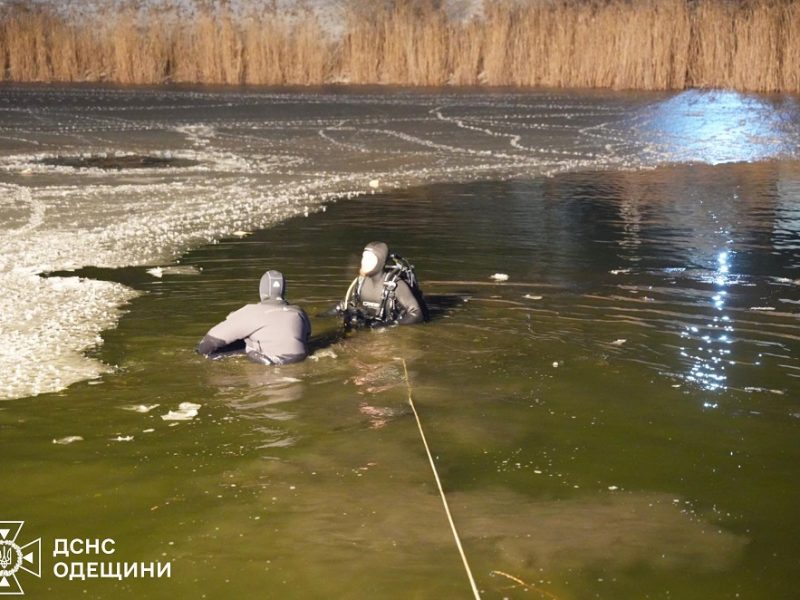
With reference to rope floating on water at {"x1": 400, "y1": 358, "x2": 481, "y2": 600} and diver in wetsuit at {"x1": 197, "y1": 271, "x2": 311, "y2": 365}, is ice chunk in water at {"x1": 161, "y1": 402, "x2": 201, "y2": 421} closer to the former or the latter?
diver in wetsuit at {"x1": 197, "y1": 271, "x2": 311, "y2": 365}

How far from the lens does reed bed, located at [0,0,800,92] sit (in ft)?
93.0

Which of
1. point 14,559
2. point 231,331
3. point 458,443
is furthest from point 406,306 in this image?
point 14,559

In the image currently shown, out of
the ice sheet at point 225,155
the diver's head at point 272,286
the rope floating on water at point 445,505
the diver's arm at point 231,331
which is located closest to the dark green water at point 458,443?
the rope floating on water at point 445,505

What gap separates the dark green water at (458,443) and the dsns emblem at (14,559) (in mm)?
71

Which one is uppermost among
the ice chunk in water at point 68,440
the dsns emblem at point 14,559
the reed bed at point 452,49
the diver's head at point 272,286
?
the reed bed at point 452,49

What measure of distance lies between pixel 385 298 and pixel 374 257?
1.16 ft

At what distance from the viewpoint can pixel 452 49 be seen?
102ft

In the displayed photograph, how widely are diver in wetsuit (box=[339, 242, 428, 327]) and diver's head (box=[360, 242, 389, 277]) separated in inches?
0.4

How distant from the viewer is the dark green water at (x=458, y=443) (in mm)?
5121

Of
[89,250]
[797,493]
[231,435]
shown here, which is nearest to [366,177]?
[89,250]

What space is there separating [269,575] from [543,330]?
169 inches

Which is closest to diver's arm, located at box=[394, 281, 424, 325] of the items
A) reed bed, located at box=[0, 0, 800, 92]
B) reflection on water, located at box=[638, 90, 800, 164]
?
reflection on water, located at box=[638, 90, 800, 164]

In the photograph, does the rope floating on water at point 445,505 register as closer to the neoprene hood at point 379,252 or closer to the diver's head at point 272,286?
the diver's head at point 272,286

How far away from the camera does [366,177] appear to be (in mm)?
17344
